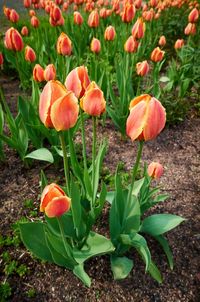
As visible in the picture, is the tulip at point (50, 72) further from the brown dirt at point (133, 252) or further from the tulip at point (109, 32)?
the tulip at point (109, 32)

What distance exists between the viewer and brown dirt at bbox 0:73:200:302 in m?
1.69

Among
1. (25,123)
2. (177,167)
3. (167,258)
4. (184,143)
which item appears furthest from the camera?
(184,143)

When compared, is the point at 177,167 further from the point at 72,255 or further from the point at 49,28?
the point at 49,28

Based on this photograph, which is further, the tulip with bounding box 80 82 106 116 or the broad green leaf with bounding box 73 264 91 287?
the broad green leaf with bounding box 73 264 91 287

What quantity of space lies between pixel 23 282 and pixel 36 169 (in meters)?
0.90

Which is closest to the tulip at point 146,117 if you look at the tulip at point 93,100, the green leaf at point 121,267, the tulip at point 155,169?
the tulip at point 93,100

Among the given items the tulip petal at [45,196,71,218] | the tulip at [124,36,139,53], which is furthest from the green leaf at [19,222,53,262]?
the tulip at [124,36,139,53]

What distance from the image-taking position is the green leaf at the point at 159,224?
5.57 ft

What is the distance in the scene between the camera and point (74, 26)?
4.02m

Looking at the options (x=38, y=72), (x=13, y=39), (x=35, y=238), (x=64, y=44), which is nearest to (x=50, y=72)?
(x=38, y=72)

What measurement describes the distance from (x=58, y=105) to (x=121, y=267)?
97cm

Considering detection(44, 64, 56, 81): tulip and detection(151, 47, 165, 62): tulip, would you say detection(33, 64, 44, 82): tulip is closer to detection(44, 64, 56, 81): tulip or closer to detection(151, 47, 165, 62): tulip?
detection(44, 64, 56, 81): tulip

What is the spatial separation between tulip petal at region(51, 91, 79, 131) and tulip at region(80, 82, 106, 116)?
0.56ft

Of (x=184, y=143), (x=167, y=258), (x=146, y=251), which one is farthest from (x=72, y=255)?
(x=184, y=143)
